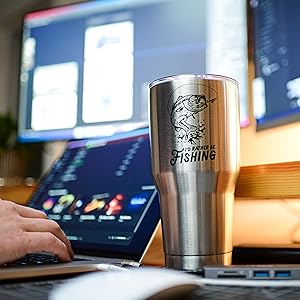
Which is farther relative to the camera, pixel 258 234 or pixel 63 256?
pixel 258 234

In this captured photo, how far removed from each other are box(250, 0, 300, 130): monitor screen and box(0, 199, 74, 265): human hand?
34 cm

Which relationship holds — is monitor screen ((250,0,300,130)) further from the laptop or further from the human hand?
the human hand

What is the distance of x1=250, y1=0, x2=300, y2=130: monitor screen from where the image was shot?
0.63 metres

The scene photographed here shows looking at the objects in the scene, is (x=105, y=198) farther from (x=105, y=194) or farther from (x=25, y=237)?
(x=25, y=237)

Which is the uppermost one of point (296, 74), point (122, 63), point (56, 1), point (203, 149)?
point (56, 1)

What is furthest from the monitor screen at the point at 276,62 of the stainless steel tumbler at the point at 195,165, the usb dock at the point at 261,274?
the usb dock at the point at 261,274

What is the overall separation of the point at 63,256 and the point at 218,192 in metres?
0.19

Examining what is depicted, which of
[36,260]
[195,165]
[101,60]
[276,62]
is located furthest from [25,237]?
[101,60]

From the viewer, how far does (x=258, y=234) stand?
2.83 feet

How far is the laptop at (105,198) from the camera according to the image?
0.61 m

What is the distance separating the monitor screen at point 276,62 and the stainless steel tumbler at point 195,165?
0.57 feet

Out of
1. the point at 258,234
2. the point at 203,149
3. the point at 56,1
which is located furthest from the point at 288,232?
the point at 56,1

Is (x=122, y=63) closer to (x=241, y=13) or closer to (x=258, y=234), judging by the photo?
(x=241, y=13)

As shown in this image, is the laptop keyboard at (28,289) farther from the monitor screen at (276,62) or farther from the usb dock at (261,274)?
the monitor screen at (276,62)
